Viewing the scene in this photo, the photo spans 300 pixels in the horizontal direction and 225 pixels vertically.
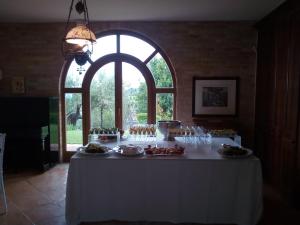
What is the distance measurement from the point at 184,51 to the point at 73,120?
2532mm

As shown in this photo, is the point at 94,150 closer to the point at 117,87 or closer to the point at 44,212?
the point at 44,212

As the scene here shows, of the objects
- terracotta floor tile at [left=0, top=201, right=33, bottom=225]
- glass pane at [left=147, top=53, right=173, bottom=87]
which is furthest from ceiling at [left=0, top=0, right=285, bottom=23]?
terracotta floor tile at [left=0, top=201, right=33, bottom=225]

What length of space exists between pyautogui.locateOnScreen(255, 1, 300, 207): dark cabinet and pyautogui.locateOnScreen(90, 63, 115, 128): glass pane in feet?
8.85

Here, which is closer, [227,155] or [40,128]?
[227,155]

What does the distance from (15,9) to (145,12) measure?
2033 millimetres

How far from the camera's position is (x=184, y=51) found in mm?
5652

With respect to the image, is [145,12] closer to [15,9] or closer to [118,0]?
[118,0]

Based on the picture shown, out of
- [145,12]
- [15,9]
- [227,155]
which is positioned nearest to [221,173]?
[227,155]

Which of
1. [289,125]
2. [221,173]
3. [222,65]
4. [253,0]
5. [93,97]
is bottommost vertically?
[221,173]

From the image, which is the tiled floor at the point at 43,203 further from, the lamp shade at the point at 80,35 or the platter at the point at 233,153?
the lamp shade at the point at 80,35

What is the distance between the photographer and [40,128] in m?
5.20

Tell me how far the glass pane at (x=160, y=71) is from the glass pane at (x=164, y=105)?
212mm

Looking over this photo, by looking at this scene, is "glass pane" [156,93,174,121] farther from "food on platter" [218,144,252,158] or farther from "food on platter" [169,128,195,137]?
"food on platter" [218,144,252,158]

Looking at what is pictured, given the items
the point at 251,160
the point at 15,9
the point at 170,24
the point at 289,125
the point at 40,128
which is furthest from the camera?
the point at 170,24
